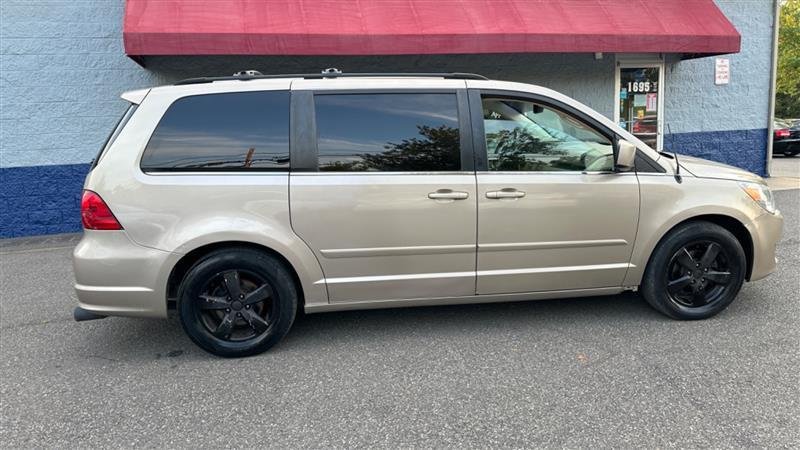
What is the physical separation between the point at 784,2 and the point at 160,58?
2722cm

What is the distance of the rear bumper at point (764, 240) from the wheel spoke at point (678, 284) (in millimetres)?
561

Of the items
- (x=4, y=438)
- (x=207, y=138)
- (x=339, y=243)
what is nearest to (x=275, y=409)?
(x=339, y=243)

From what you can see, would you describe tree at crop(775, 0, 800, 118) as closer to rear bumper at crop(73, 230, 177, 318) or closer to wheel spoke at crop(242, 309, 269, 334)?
wheel spoke at crop(242, 309, 269, 334)

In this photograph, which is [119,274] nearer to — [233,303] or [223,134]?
[233,303]

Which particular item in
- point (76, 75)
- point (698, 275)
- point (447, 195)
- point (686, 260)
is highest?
point (76, 75)

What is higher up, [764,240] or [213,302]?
[764,240]

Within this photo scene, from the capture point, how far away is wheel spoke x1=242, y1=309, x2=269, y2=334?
351 cm

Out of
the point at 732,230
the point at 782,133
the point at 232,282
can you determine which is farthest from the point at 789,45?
the point at 232,282

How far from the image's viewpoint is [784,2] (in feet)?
76.4

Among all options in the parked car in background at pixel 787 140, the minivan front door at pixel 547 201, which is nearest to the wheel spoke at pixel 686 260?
the minivan front door at pixel 547 201

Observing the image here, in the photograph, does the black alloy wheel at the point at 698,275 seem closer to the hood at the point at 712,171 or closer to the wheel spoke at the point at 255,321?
the hood at the point at 712,171

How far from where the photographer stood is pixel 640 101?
988 cm

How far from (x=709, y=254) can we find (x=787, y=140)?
16.4 m

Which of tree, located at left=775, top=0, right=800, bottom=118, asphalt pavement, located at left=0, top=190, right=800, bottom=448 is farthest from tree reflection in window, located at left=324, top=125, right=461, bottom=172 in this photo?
tree, located at left=775, top=0, right=800, bottom=118
